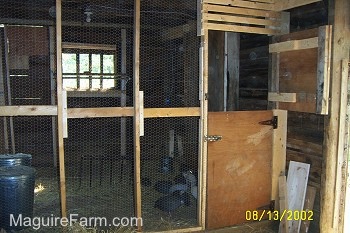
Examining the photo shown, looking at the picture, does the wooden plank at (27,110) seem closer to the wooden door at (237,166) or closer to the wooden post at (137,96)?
the wooden post at (137,96)

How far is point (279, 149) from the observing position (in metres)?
4.03

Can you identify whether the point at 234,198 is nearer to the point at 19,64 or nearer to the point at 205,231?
the point at 205,231

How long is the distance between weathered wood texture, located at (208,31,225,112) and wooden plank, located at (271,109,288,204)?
119 cm

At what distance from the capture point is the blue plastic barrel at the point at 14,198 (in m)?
3.60

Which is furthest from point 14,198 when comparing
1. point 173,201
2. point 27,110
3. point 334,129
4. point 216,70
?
point 334,129

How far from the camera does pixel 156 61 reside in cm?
662

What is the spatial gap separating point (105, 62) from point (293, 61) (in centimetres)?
434

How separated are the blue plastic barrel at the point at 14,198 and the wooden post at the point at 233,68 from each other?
284 cm

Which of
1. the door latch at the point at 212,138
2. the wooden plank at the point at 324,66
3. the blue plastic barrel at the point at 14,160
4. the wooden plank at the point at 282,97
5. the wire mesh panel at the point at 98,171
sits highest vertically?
the wooden plank at the point at 324,66

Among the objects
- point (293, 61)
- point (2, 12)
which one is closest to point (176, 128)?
point (293, 61)

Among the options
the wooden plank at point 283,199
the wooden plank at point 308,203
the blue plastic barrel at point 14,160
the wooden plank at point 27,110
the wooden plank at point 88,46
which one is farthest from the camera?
the wooden plank at point 88,46

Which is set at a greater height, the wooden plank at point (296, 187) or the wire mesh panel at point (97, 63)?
the wire mesh panel at point (97, 63)
